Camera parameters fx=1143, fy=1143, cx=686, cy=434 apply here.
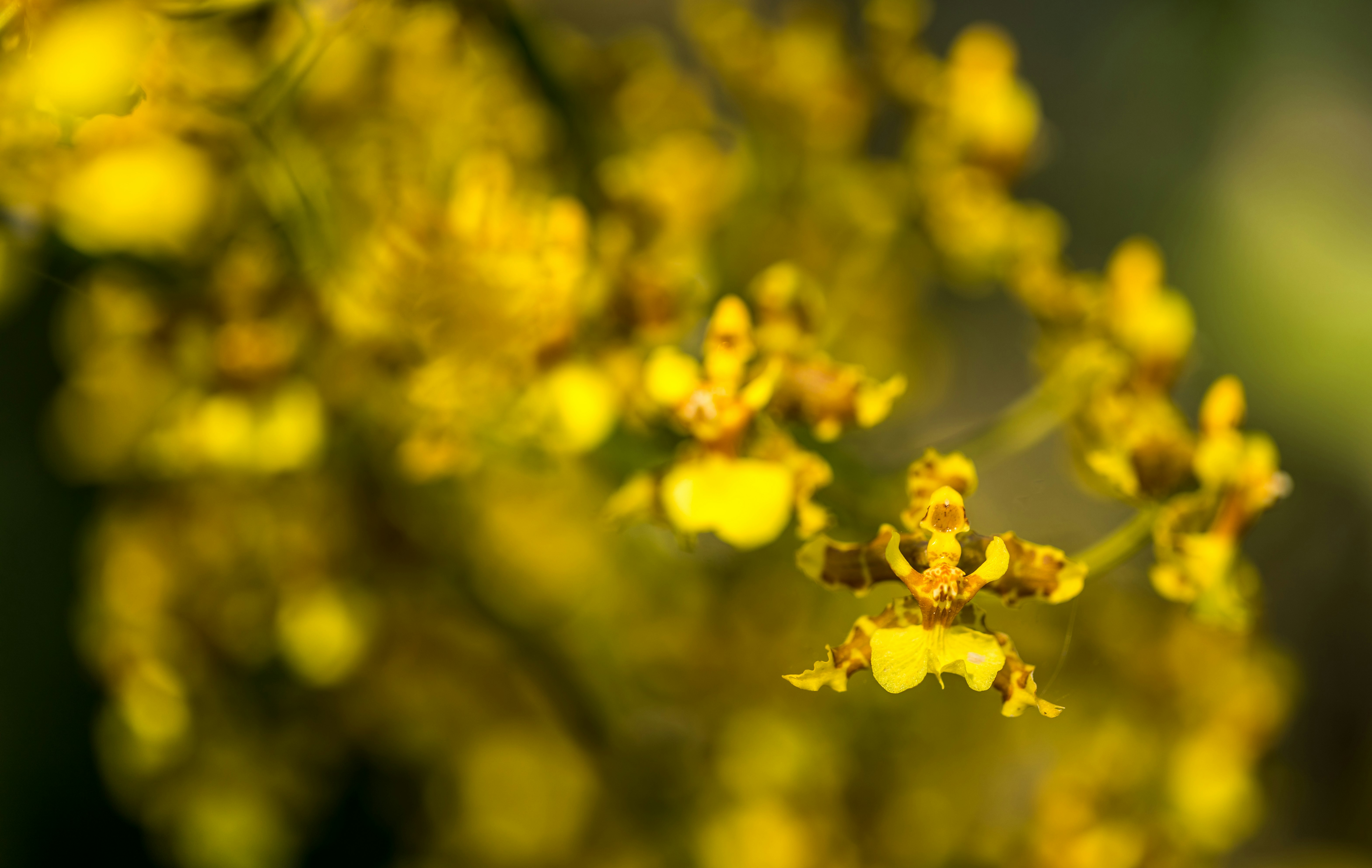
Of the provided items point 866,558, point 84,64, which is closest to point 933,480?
point 866,558

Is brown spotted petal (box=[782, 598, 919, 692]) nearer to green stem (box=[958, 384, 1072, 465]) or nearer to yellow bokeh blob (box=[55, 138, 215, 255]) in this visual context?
green stem (box=[958, 384, 1072, 465])

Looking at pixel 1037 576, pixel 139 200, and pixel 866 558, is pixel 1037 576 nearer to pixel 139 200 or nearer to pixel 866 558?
pixel 866 558

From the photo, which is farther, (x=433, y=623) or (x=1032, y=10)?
(x=1032, y=10)

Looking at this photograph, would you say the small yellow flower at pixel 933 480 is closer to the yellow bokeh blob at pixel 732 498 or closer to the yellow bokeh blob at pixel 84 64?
the yellow bokeh blob at pixel 732 498

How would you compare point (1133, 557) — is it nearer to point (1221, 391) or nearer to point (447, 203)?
point (1221, 391)

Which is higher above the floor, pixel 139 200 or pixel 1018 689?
pixel 1018 689

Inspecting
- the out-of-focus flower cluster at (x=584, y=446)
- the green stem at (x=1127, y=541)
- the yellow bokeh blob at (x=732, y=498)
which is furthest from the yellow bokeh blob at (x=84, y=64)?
the green stem at (x=1127, y=541)

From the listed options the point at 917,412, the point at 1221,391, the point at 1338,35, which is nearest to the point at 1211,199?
the point at 1338,35
